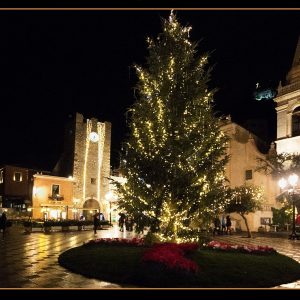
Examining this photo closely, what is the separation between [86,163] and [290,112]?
84.6 feet

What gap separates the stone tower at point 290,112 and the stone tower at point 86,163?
2208cm

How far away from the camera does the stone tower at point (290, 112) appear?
35.4 metres

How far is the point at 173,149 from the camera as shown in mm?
16594

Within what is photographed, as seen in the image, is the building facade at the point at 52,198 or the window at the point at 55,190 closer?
the building facade at the point at 52,198

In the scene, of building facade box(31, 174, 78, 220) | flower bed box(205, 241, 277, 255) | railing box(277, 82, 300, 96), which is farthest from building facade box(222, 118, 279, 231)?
flower bed box(205, 241, 277, 255)

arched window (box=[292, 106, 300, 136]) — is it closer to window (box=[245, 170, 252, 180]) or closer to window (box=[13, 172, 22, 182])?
window (box=[245, 170, 252, 180])

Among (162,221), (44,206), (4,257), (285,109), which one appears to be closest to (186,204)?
(162,221)

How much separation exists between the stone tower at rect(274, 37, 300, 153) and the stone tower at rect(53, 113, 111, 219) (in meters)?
22.1

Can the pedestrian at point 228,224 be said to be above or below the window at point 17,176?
below

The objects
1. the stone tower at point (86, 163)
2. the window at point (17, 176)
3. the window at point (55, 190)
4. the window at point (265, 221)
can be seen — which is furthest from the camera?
the stone tower at point (86, 163)

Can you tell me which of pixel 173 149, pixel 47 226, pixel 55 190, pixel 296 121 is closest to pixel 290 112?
pixel 296 121

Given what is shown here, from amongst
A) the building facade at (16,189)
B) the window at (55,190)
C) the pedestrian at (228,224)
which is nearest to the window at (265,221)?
the pedestrian at (228,224)

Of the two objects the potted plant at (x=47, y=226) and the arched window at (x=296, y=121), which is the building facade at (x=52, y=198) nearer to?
the potted plant at (x=47, y=226)
